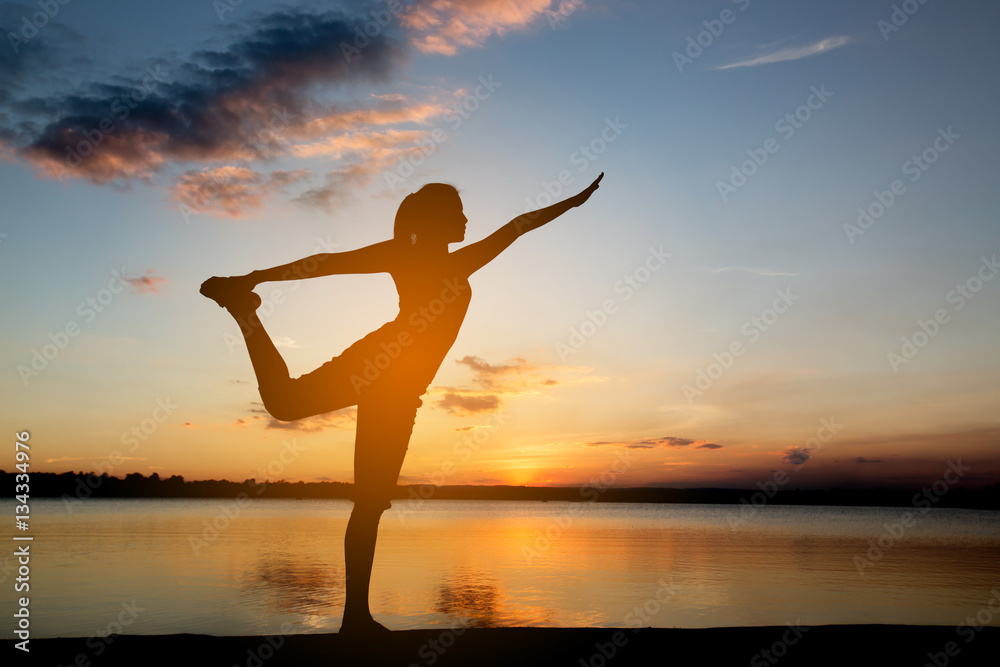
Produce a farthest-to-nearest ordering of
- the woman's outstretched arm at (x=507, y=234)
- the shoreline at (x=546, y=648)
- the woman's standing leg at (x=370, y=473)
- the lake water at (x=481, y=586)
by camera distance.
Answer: the lake water at (x=481, y=586), the woman's outstretched arm at (x=507, y=234), the woman's standing leg at (x=370, y=473), the shoreline at (x=546, y=648)

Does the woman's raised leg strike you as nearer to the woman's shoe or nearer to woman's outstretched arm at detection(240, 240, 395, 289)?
the woman's shoe

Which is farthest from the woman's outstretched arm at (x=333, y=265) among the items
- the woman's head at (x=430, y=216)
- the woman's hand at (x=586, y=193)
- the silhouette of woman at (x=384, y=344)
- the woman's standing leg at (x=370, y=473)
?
the woman's hand at (x=586, y=193)

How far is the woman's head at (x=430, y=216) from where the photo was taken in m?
4.27

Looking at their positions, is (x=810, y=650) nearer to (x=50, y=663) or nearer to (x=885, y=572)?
(x=50, y=663)

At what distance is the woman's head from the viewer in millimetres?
4273

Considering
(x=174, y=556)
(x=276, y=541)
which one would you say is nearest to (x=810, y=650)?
(x=174, y=556)

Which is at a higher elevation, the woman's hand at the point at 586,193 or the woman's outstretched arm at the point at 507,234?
the woman's hand at the point at 586,193

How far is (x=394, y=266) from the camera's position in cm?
419

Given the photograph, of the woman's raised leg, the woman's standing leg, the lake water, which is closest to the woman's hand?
the woman's standing leg

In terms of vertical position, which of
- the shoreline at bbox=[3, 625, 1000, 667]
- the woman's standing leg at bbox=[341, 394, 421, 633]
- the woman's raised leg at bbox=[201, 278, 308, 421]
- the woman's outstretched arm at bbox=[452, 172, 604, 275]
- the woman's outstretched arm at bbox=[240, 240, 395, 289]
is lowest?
the shoreline at bbox=[3, 625, 1000, 667]

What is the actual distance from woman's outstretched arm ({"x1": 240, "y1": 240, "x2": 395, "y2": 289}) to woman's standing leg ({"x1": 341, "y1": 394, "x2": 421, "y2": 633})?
2.60ft

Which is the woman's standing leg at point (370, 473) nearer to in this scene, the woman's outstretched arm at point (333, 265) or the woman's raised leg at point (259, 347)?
the woman's raised leg at point (259, 347)

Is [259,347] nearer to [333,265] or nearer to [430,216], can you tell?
[333,265]

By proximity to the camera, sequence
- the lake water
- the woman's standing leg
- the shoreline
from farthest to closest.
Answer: the lake water
the woman's standing leg
the shoreline
